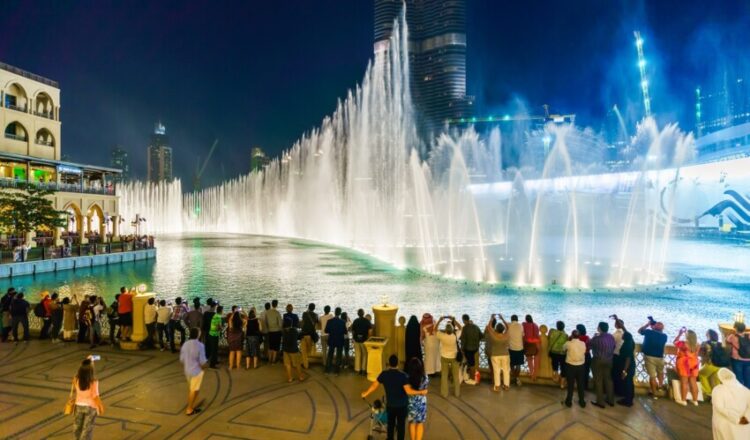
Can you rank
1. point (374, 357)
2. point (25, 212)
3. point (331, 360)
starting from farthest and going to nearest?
point (25, 212)
point (331, 360)
point (374, 357)

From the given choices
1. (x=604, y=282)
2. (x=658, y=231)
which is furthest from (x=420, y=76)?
(x=604, y=282)

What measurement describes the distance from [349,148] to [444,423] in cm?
4601

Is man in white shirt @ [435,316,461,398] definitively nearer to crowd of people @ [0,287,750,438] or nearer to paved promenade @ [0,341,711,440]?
crowd of people @ [0,287,750,438]

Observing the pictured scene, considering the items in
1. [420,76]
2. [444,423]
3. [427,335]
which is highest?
[420,76]

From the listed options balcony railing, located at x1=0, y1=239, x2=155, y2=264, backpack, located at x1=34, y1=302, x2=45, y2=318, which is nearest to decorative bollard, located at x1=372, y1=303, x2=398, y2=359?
backpack, located at x1=34, y1=302, x2=45, y2=318

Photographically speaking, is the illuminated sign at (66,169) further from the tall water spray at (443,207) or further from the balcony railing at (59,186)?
the tall water spray at (443,207)

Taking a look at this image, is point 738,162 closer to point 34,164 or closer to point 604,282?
point 604,282

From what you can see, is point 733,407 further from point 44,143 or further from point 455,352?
point 44,143

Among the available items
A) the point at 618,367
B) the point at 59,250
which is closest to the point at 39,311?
the point at 618,367

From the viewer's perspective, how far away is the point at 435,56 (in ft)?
550

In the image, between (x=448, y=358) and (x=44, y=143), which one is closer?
(x=448, y=358)

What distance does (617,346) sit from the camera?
8.05 m

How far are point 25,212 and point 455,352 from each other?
38911mm

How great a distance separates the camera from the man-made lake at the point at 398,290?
1680 centimetres
